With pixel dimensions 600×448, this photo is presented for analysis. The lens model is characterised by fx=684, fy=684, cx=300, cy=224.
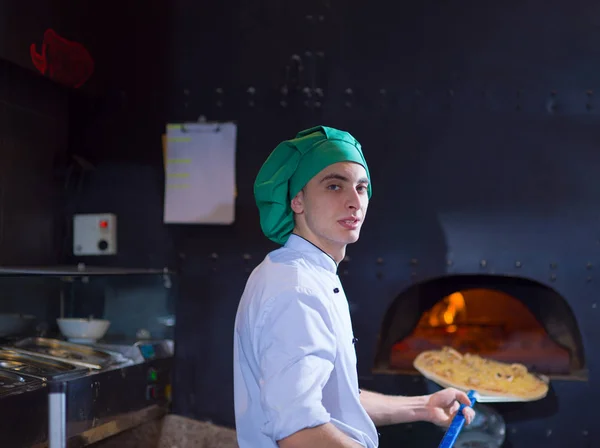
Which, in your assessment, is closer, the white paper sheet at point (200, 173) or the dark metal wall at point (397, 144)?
the dark metal wall at point (397, 144)

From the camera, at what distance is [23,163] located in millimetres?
2338

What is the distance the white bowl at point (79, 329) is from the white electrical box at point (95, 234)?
0.93ft

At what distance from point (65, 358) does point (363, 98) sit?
Result: 132 centimetres

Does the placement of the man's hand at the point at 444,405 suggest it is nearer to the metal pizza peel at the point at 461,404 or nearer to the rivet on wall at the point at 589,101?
the metal pizza peel at the point at 461,404

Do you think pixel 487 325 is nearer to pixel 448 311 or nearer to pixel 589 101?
pixel 448 311

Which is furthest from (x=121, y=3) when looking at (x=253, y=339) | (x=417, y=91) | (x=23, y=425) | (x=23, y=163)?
(x=253, y=339)

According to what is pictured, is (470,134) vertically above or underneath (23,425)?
above

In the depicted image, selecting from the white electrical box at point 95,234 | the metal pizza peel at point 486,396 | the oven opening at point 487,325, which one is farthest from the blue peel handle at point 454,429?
the white electrical box at point 95,234

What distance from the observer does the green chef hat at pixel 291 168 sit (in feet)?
4.71

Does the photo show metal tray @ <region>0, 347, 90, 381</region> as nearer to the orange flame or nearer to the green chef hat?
the green chef hat

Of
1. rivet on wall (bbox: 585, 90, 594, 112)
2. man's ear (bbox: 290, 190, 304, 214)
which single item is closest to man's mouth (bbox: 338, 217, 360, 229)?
man's ear (bbox: 290, 190, 304, 214)

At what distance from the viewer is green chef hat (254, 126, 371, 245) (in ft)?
4.71

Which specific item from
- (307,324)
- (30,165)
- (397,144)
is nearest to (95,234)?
(30,165)

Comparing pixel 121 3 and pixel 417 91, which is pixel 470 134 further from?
pixel 121 3
